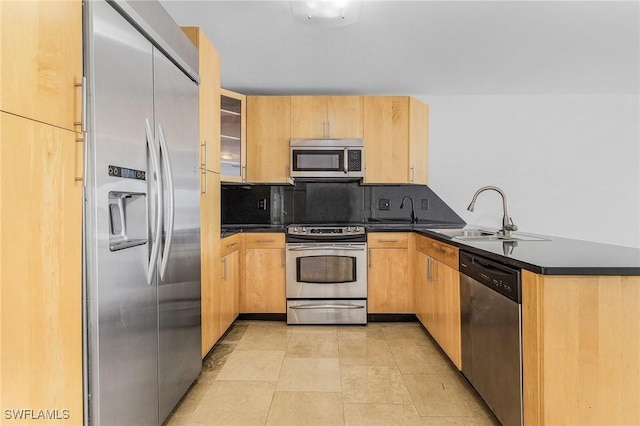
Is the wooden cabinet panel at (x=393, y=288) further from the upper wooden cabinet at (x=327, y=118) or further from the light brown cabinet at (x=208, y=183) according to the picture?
the light brown cabinet at (x=208, y=183)

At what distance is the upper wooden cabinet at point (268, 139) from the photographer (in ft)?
11.8

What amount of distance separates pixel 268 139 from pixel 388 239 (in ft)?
5.14

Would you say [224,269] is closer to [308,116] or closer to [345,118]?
[308,116]

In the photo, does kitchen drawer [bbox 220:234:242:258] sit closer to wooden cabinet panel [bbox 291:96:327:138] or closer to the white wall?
wooden cabinet panel [bbox 291:96:327:138]

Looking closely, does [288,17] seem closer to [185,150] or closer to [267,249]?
[185,150]

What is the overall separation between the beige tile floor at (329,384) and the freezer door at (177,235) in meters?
0.27

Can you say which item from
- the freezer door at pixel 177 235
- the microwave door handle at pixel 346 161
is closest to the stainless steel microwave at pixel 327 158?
the microwave door handle at pixel 346 161

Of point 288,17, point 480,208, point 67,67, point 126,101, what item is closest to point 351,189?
point 480,208

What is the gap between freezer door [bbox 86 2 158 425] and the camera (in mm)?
1199

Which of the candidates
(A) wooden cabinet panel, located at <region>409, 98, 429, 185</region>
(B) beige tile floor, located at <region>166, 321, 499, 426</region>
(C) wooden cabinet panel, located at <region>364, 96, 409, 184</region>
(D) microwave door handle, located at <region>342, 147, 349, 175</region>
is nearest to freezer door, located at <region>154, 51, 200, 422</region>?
(B) beige tile floor, located at <region>166, 321, 499, 426</region>

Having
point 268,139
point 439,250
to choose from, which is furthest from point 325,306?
point 268,139

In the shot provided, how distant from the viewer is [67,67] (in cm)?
112

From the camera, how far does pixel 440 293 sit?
2.53 metres

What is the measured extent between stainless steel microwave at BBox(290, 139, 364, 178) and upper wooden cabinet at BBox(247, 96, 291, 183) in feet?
0.45
